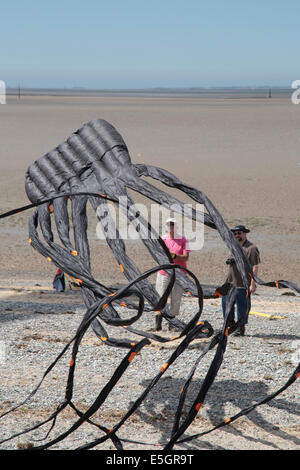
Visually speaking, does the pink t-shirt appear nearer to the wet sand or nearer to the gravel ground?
the gravel ground

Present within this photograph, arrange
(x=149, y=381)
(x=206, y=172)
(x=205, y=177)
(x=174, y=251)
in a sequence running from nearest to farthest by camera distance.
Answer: (x=149, y=381), (x=174, y=251), (x=205, y=177), (x=206, y=172)

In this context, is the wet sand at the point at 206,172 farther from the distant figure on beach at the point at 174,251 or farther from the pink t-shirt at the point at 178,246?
the pink t-shirt at the point at 178,246

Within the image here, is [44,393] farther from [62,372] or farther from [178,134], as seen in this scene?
[178,134]

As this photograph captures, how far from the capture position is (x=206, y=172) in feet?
105

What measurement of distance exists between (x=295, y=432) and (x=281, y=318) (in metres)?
5.31

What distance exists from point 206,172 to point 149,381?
2341 cm

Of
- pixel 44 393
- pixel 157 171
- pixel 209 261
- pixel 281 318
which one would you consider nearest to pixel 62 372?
pixel 44 393

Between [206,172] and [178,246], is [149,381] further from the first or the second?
[206,172]

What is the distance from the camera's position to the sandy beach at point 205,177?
18188 mm

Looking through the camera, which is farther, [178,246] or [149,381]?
[178,246]

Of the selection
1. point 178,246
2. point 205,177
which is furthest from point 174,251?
point 205,177

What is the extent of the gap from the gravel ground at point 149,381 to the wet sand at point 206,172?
16.5 ft

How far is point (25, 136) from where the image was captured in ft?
149

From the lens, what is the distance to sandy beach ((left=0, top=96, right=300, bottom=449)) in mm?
18188
